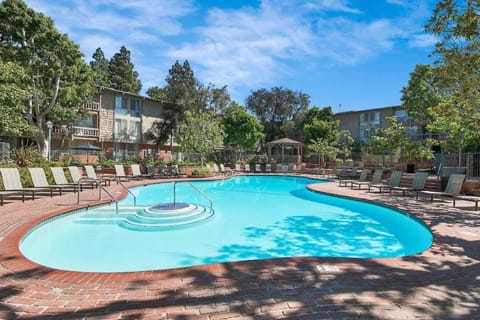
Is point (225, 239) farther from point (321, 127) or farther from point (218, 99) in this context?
point (218, 99)

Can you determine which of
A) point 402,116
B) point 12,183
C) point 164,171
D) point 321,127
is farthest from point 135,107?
point 402,116

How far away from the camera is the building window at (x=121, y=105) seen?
30.5m

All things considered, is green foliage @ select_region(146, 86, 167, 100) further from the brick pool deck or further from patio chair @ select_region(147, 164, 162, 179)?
the brick pool deck

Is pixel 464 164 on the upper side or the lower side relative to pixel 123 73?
lower

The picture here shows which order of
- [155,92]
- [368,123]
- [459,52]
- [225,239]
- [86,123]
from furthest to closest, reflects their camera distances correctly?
[155,92] → [368,123] → [86,123] → [225,239] → [459,52]

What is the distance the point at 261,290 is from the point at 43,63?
2409 cm

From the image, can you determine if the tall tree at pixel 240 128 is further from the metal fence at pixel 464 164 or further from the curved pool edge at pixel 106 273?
the curved pool edge at pixel 106 273

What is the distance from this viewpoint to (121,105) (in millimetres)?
30922

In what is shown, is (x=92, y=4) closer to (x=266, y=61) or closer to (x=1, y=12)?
(x=266, y=61)

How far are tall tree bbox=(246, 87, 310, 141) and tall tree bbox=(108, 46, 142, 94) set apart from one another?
18677mm

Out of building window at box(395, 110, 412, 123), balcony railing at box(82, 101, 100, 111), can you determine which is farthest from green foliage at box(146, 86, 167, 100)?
building window at box(395, 110, 412, 123)

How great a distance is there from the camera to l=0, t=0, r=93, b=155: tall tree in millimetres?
19688

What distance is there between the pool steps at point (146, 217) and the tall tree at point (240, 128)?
22.5 meters

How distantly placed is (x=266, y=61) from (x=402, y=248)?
A: 1492 centimetres
